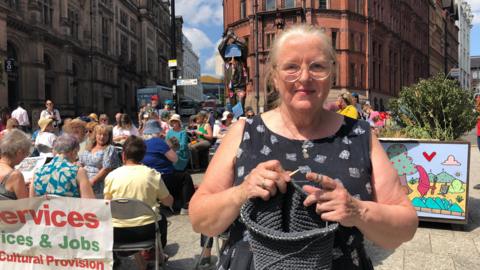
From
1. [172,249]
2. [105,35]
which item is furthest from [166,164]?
A: [105,35]

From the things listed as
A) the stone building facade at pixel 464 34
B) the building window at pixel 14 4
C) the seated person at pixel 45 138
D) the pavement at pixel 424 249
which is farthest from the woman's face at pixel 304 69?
the stone building facade at pixel 464 34

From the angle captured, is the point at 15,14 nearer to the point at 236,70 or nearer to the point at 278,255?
the point at 236,70

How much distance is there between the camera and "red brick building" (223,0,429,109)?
138 feet

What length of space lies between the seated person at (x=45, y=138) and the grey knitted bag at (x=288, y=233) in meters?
6.69

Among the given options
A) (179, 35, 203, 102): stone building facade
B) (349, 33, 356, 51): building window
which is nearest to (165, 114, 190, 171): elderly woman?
(349, 33, 356, 51): building window

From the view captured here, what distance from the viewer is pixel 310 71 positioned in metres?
1.78

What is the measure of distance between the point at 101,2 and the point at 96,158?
49.0 meters

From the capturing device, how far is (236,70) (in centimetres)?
1270

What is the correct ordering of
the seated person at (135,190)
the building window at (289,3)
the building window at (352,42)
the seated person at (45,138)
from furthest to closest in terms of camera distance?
the building window at (352,42) → the building window at (289,3) → the seated person at (45,138) → the seated person at (135,190)

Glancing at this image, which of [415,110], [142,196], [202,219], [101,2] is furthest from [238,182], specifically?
[101,2]

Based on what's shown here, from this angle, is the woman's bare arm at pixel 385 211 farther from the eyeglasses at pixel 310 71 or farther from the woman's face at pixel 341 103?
the woman's face at pixel 341 103

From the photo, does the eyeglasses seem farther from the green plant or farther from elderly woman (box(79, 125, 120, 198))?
the green plant

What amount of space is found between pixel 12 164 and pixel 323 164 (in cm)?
367

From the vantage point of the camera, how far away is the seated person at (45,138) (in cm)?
756
